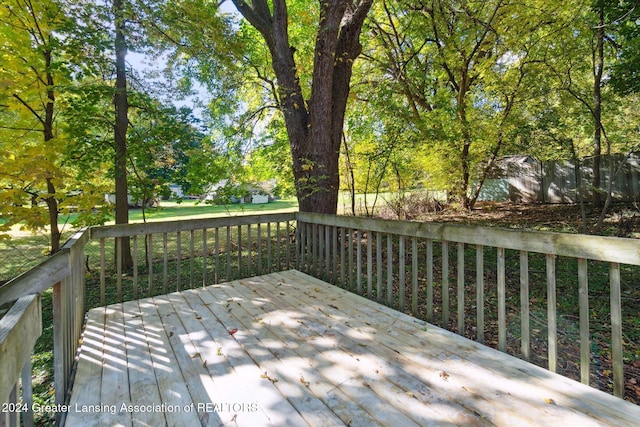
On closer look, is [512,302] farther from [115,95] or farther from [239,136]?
[115,95]

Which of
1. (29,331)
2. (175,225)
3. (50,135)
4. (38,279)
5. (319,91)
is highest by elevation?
(319,91)

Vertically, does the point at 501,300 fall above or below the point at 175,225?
below

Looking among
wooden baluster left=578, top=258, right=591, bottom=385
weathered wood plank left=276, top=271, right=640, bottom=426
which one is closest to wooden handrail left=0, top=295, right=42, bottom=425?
weathered wood plank left=276, top=271, right=640, bottom=426

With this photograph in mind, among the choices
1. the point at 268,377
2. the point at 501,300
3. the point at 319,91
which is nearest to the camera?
the point at 268,377

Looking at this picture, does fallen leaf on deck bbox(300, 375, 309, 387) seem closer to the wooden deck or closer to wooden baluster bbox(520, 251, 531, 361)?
the wooden deck

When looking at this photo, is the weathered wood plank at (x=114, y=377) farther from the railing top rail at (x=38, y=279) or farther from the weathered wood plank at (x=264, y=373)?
the railing top rail at (x=38, y=279)

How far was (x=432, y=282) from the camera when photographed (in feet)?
8.39

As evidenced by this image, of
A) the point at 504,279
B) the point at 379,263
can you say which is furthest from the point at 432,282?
the point at 504,279

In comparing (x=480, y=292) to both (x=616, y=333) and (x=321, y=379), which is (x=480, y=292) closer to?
(x=616, y=333)

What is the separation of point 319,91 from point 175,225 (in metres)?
2.62

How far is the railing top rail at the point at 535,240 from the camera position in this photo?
57.1 inches

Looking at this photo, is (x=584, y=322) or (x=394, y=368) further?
(x=394, y=368)

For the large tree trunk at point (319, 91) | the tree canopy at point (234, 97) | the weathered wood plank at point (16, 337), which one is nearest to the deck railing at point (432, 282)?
the weathered wood plank at point (16, 337)

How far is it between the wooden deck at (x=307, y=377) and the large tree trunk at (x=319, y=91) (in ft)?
7.23
